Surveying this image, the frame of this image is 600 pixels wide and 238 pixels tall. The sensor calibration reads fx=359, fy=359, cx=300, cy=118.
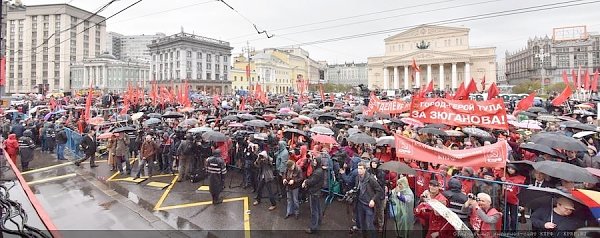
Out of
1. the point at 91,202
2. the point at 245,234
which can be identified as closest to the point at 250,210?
the point at 245,234

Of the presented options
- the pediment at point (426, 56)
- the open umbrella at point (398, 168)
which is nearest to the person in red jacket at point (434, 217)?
the open umbrella at point (398, 168)

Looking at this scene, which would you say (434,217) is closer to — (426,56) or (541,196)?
(541,196)

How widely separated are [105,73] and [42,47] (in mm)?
22418

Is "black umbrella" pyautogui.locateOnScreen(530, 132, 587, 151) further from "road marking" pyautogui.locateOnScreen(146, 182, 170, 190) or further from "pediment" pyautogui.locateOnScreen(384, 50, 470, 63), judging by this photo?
"pediment" pyautogui.locateOnScreen(384, 50, 470, 63)

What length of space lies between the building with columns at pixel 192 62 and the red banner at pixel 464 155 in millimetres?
73325

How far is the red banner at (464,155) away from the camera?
6188 millimetres

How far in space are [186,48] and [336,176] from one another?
7790cm

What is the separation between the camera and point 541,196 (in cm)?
521

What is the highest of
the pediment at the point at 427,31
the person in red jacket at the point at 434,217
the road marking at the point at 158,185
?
the pediment at the point at 427,31

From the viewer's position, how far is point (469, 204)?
5500mm

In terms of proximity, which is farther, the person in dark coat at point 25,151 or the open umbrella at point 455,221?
the person in dark coat at point 25,151

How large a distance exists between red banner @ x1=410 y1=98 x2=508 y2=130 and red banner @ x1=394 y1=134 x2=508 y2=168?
9.79 ft

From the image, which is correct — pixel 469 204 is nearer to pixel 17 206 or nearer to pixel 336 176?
pixel 336 176

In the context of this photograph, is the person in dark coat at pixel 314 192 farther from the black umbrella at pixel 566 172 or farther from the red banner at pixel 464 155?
the black umbrella at pixel 566 172
